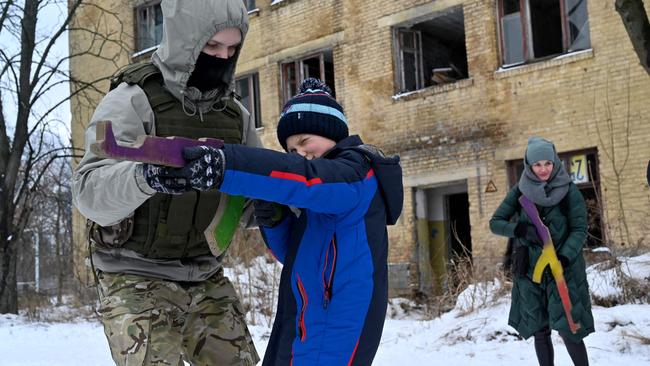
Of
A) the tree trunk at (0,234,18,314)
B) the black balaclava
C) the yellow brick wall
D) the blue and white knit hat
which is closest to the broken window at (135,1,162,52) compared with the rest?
the yellow brick wall

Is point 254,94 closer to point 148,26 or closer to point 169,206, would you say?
point 148,26

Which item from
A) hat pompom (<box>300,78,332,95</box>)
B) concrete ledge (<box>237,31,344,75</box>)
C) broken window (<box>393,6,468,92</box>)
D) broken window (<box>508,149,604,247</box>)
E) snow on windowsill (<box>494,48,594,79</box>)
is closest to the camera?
hat pompom (<box>300,78,332,95</box>)

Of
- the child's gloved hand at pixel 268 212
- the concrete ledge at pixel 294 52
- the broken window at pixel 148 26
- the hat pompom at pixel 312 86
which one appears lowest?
the child's gloved hand at pixel 268 212

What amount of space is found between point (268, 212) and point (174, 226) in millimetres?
393

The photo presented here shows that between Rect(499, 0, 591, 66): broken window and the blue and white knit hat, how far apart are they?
10.1m

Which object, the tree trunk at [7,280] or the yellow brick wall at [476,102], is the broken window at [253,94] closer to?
the yellow brick wall at [476,102]

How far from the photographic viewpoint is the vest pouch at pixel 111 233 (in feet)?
8.13

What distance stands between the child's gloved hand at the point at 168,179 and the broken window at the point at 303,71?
13573mm

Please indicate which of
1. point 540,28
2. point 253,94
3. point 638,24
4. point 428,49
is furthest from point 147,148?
point 253,94

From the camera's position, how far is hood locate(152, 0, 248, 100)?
8.21ft

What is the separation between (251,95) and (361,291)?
47.5ft

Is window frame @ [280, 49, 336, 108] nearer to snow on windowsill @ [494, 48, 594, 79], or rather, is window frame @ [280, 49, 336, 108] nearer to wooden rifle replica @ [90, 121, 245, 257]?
snow on windowsill @ [494, 48, 594, 79]

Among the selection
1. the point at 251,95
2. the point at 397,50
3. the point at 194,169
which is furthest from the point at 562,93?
the point at 194,169

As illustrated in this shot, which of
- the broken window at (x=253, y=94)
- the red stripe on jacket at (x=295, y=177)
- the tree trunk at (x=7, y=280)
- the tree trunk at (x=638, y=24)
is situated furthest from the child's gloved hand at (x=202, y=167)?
the broken window at (x=253, y=94)
